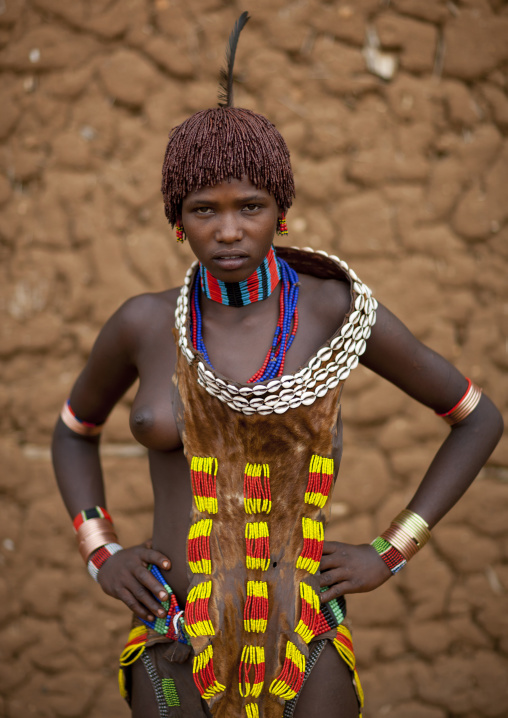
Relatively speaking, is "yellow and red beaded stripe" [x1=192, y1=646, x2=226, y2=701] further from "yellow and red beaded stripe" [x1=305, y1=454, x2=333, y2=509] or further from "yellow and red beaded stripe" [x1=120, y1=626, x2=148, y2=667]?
"yellow and red beaded stripe" [x1=305, y1=454, x2=333, y2=509]

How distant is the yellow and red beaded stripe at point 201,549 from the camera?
176cm

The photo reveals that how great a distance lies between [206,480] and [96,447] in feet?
2.09

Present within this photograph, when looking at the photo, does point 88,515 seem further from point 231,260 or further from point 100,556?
point 231,260

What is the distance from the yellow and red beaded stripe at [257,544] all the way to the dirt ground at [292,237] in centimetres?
168

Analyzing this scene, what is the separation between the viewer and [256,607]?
175 cm

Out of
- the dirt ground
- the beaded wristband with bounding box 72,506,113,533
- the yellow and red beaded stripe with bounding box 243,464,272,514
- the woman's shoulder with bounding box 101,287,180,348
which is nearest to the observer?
the yellow and red beaded stripe with bounding box 243,464,272,514

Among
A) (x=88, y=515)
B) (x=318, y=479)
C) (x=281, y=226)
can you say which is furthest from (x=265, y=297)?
(x=88, y=515)

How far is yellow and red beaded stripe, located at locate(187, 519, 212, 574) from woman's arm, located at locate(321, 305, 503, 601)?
0.32 m

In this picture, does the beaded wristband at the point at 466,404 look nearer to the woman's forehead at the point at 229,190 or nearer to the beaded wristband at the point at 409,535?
the beaded wristband at the point at 409,535

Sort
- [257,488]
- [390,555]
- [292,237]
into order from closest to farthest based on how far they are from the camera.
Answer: [257,488] → [390,555] → [292,237]

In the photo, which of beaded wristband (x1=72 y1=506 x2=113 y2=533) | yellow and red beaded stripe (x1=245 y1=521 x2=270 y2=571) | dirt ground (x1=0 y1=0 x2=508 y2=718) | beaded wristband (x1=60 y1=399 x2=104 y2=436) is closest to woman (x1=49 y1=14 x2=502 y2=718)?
yellow and red beaded stripe (x1=245 y1=521 x2=270 y2=571)

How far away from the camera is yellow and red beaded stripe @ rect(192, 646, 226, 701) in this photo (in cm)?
175

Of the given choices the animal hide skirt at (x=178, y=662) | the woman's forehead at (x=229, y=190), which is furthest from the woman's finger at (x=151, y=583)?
the woman's forehead at (x=229, y=190)

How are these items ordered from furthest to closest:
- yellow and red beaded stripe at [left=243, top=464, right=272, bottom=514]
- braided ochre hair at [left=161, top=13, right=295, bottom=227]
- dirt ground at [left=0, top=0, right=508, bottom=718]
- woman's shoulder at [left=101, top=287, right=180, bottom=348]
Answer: dirt ground at [left=0, top=0, right=508, bottom=718] < woman's shoulder at [left=101, top=287, right=180, bottom=348] < yellow and red beaded stripe at [left=243, top=464, right=272, bottom=514] < braided ochre hair at [left=161, top=13, right=295, bottom=227]
